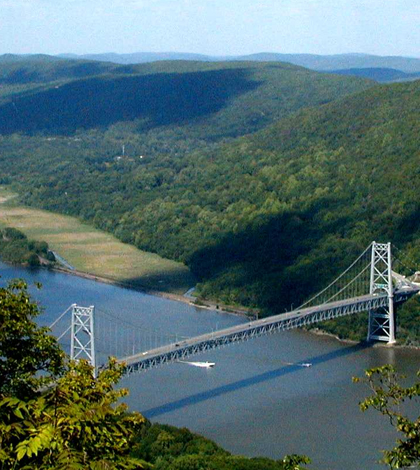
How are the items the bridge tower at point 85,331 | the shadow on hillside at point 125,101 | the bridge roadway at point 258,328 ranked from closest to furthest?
the bridge tower at point 85,331 → the bridge roadway at point 258,328 → the shadow on hillside at point 125,101

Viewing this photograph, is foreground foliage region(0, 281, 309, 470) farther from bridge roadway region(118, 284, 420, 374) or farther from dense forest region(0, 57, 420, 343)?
dense forest region(0, 57, 420, 343)

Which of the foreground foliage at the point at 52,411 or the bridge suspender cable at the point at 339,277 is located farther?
the bridge suspender cable at the point at 339,277

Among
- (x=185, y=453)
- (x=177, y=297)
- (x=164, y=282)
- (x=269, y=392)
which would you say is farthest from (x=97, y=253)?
(x=185, y=453)

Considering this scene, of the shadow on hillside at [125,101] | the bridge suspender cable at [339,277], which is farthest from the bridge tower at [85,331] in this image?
the shadow on hillside at [125,101]

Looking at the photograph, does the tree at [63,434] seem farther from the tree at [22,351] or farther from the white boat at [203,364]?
the white boat at [203,364]

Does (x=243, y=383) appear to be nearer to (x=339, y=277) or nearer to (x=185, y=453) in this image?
(x=185, y=453)
